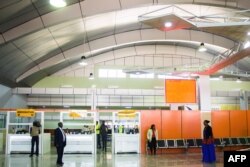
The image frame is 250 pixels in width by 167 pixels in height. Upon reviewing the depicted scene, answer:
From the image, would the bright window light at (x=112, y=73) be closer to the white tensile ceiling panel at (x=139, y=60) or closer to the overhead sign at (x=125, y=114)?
the white tensile ceiling panel at (x=139, y=60)

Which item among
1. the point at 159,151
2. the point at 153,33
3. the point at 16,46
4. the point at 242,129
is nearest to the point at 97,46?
the point at 153,33

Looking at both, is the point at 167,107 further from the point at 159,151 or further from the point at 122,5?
the point at 122,5

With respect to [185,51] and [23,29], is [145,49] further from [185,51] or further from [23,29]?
[23,29]

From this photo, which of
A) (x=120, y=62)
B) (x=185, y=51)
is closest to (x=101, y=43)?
(x=120, y=62)

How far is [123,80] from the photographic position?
24750mm

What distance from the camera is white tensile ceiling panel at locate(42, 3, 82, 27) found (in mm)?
12617

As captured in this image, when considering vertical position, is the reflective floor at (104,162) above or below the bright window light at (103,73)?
below

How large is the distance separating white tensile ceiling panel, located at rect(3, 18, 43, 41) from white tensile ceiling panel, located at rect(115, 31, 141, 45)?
6.58m

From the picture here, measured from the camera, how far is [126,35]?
18.6 metres

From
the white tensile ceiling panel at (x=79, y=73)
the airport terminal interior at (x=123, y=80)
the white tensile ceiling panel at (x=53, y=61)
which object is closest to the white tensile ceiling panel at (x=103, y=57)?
the airport terminal interior at (x=123, y=80)

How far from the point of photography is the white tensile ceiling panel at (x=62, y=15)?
12617 mm

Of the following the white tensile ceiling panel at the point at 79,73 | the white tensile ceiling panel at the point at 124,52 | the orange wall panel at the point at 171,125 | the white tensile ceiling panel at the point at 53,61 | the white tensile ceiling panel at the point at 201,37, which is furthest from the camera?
the white tensile ceiling panel at the point at 79,73

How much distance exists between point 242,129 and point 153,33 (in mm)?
7642

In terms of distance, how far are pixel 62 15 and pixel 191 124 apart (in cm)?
932
